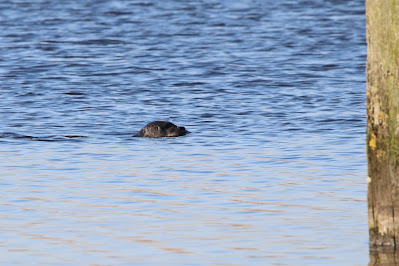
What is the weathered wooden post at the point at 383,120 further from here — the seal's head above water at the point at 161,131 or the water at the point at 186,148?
the seal's head above water at the point at 161,131

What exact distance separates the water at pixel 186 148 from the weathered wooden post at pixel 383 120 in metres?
0.39

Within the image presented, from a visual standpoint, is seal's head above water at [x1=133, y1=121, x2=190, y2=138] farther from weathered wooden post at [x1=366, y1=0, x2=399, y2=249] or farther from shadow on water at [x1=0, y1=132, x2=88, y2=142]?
weathered wooden post at [x1=366, y1=0, x2=399, y2=249]

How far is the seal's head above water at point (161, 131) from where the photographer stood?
1575 centimetres

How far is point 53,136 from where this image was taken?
15.7m

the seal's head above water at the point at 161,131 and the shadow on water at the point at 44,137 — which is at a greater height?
the shadow on water at the point at 44,137

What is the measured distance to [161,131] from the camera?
15766 mm

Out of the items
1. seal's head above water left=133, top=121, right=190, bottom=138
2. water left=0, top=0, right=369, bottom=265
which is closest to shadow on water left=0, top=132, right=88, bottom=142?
water left=0, top=0, right=369, bottom=265

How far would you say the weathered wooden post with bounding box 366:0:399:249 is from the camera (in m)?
8.29

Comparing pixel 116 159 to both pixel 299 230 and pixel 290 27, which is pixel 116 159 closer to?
pixel 299 230

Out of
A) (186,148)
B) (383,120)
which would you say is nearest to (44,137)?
(186,148)

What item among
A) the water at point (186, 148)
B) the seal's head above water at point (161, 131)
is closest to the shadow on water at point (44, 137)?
the water at point (186, 148)

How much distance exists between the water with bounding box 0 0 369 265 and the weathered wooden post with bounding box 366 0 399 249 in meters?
0.39

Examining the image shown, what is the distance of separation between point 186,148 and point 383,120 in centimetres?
630

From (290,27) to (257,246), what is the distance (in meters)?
24.4
